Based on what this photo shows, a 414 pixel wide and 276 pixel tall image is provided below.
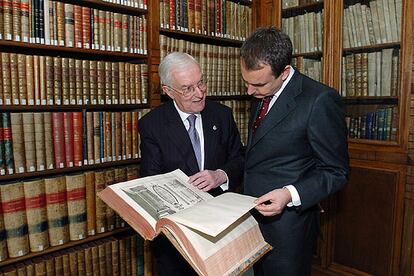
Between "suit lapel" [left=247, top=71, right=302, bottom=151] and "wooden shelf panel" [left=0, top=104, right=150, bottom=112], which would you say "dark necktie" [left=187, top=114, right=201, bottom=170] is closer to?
"suit lapel" [left=247, top=71, right=302, bottom=151]

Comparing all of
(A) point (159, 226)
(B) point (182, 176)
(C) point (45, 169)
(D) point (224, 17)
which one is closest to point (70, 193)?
(C) point (45, 169)

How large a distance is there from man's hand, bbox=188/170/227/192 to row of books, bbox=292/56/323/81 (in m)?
1.46

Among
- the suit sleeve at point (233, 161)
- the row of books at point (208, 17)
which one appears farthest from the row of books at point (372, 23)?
the suit sleeve at point (233, 161)

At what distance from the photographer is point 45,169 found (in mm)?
2027

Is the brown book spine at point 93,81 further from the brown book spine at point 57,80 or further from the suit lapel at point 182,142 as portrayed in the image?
the suit lapel at point 182,142

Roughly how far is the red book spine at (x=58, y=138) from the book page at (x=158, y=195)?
954 millimetres

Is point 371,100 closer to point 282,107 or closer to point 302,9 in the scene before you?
point 302,9

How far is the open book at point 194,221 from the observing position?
1.02 m

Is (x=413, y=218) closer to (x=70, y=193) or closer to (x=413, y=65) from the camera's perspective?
(x=413, y=65)

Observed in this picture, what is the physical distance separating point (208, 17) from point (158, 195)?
181 cm

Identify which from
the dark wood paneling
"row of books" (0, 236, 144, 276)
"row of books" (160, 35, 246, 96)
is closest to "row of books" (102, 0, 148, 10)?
"row of books" (160, 35, 246, 96)

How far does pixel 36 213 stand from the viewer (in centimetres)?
199

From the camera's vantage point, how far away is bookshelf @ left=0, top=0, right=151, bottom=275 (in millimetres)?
1907

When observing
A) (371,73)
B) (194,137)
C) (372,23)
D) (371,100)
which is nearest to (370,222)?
(371,100)
